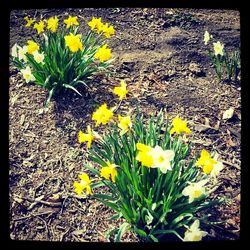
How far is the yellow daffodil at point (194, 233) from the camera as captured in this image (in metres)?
1.46

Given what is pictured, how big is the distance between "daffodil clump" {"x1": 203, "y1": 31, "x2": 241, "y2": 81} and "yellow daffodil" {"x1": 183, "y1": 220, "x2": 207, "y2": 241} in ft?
4.29

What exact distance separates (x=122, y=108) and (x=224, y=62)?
37.0 inches

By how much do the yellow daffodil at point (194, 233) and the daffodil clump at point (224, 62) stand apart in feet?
4.29

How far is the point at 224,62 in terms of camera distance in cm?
247

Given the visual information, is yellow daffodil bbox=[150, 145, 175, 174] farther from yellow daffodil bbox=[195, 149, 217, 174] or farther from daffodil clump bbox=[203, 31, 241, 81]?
daffodil clump bbox=[203, 31, 241, 81]

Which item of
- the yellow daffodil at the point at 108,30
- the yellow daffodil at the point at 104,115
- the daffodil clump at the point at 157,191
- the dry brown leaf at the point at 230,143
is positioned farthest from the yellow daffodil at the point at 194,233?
the yellow daffodil at the point at 108,30

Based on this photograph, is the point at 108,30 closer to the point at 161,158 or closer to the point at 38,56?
the point at 38,56

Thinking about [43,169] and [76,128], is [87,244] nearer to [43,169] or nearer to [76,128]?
[43,169]

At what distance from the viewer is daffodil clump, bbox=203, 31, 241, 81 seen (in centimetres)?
225

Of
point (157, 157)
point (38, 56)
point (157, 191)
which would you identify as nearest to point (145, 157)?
point (157, 157)

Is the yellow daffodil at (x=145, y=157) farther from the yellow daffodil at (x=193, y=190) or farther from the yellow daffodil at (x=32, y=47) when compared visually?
the yellow daffodil at (x=32, y=47)

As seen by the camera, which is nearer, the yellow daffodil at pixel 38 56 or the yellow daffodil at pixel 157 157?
the yellow daffodil at pixel 157 157

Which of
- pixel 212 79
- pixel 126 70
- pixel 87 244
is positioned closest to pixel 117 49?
pixel 126 70
